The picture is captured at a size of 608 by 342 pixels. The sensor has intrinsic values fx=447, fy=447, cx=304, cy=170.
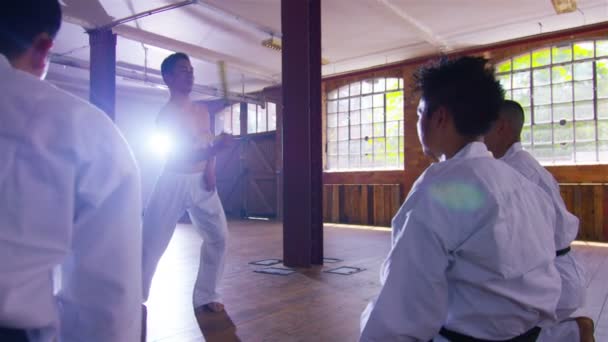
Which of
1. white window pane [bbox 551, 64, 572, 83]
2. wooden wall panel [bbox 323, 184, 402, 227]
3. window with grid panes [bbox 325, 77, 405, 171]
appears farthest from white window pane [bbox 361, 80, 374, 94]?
white window pane [bbox 551, 64, 572, 83]

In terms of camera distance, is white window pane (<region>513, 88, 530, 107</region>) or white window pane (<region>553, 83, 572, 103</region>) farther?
white window pane (<region>513, 88, 530, 107</region>)

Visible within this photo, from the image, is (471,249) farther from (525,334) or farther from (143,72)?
(143,72)

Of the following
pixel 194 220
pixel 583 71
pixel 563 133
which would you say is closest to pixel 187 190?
pixel 194 220

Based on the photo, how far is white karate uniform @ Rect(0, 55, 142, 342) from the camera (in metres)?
0.68

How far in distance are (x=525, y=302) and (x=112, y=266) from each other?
0.94 m

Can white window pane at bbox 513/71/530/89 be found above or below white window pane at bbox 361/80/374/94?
below

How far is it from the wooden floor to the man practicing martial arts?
0.27 metres

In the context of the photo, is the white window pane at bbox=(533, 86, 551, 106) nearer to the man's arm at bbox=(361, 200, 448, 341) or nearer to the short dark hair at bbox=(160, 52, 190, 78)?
the short dark hair at bbox=(160, 52, 190, 78)

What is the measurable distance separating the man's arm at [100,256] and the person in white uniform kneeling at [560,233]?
4.90 feet

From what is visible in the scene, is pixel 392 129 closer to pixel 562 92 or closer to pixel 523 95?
pixel 523 95

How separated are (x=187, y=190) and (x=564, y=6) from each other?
6.18 meters

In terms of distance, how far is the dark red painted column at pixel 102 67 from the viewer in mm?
7465

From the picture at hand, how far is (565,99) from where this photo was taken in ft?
24.5

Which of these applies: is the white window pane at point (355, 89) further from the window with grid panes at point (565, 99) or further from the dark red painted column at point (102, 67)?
the dark red painted column at point (102, 67)
